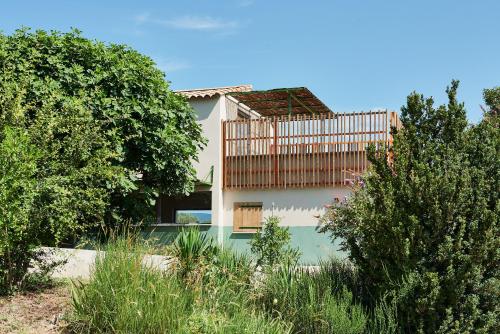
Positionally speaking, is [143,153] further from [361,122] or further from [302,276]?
[361,122]

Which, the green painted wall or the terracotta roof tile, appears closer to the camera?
the green painted wall

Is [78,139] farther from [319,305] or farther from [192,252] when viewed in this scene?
[319,305]

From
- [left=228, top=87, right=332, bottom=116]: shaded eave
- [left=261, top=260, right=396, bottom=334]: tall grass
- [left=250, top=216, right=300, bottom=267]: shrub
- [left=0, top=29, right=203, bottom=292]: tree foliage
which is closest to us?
[left=261, top=260, right=396, bottom=334]: tall grass

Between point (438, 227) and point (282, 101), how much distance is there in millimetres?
16681

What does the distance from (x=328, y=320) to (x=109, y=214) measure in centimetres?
725

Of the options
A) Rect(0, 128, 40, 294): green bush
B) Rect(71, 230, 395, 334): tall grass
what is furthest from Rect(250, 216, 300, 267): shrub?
Rect(0, 128, 40, 294): green bush

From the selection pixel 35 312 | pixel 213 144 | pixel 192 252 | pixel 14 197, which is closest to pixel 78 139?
pixel 14 197

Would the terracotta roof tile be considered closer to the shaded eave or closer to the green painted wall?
the shaded eave

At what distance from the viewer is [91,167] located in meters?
10.4

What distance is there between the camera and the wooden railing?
868 inches

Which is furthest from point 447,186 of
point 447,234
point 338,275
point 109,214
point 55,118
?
point 109,214

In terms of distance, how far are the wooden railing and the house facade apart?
1.2 inches

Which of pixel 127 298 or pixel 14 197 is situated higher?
pixel 14 197

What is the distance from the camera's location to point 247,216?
78.0ft
